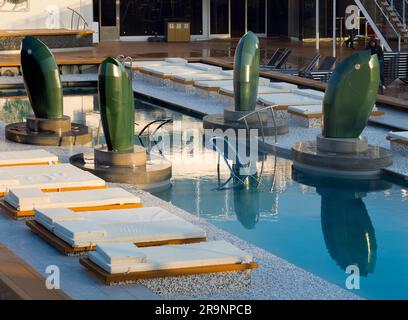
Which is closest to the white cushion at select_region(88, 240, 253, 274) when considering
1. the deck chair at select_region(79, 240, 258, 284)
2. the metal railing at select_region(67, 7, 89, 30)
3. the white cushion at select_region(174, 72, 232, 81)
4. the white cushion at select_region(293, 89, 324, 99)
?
the deck chair at select_region(79, 240, 258, 284)

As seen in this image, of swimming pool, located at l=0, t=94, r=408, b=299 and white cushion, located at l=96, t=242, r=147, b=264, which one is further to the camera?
swimming pool, located at l=0, t=94, r=408, b=299

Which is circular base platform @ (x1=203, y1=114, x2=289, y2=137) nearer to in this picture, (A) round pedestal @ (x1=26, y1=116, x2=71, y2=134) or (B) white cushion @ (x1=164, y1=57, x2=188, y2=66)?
(A) round pedestal @ (x1=26, y1=116, x2=71, y2=134)

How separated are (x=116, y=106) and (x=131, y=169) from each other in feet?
2.74

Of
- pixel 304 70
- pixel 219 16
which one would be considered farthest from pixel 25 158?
pixel 219 16

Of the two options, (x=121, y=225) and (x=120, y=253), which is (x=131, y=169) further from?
(x=120, y=253)

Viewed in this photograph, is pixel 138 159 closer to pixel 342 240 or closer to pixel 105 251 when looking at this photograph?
pixel 342 240

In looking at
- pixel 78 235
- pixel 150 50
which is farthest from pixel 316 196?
pixel 150 50

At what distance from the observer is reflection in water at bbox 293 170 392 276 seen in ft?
36.1

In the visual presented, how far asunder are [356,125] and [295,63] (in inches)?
491

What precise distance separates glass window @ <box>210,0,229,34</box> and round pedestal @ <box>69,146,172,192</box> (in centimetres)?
2196

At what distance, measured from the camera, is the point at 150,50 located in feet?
100
